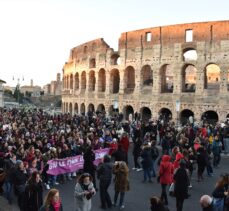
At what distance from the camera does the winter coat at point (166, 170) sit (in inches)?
407

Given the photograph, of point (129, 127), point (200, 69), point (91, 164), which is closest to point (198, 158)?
point (91, 164)

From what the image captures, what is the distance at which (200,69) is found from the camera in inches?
1324

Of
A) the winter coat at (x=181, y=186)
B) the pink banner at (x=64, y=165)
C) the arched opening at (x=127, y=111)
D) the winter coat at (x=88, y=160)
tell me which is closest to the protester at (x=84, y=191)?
the winter coat at (x=181, y=186)

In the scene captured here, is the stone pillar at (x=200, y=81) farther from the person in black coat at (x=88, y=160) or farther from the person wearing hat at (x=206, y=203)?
the person wearing hat at (x=206, y=203)

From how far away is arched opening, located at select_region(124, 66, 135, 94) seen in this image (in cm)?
4050

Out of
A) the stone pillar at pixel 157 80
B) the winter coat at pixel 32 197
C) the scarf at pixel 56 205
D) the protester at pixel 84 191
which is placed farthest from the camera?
the stone pillar at pixel 157 80

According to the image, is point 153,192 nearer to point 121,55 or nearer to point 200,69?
point 200,69

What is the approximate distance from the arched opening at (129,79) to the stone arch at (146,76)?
1.97 m

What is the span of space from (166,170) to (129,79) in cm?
3189

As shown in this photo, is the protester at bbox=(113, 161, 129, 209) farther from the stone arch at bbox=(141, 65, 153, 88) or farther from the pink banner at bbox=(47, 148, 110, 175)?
the stone arch at bbox=(141, 65, 153, 88)

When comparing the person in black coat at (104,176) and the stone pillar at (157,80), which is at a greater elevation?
the stone pillar at (157,80)

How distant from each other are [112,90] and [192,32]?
43.1 feet

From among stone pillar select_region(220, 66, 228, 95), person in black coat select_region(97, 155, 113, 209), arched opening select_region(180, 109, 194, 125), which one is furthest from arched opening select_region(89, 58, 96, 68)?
person in black coat select_region(97, 155, 113, 209)

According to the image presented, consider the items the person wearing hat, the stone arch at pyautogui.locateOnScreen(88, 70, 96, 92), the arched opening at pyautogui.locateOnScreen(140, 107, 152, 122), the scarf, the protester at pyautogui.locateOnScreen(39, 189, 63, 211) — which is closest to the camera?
the protester at pyautogui.locateOnScreen(39, 189, 63, 211)
